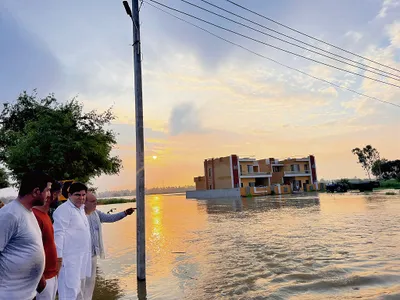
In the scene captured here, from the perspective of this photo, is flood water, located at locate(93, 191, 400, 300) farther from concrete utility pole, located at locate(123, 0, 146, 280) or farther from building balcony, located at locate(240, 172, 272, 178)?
building balcony, located at locate(240, 172, 272, 178)

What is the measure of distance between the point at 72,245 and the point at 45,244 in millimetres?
690

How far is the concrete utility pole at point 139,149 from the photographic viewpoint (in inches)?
242

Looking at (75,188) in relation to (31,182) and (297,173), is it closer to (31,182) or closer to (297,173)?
(31,182)

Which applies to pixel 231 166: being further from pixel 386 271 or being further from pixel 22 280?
pixel 22 280

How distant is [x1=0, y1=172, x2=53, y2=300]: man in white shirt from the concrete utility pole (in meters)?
3.51

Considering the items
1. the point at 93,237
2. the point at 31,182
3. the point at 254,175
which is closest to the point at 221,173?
the point at 254,175

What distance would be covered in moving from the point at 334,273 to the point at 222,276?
2373 millimetres

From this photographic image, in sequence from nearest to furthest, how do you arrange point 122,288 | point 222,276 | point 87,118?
point 122,288 → point 222,276 → point 87,118

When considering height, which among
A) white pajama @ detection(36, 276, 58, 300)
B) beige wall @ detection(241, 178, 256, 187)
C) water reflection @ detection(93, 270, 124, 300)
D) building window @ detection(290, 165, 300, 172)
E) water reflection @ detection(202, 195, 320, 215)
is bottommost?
water reflection @ detection(93, 270, 124, 300)

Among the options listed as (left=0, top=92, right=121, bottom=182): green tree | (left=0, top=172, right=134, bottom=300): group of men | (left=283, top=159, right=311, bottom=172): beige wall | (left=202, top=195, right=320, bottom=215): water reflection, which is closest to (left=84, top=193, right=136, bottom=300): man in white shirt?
(left=0, top=172, right=134, bottom=300): group of men

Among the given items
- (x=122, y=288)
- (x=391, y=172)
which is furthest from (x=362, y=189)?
(x=122, y=288)

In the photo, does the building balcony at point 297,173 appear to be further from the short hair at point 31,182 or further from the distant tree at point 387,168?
the short hair at point 31,182

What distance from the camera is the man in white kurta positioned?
3.54m

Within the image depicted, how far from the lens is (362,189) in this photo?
1726 inches
